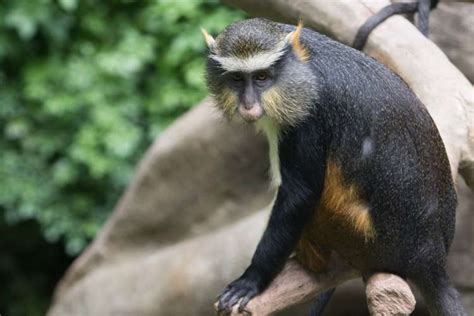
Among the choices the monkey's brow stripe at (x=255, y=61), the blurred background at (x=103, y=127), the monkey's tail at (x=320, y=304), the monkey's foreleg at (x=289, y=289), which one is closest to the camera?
the monkey's brow stripe at (x=255, y=61)

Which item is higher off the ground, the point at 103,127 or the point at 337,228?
→ the point at 337,228

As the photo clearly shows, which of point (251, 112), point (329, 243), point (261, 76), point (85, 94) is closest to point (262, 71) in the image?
point (261, 76)

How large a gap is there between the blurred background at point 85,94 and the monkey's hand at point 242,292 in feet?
9.63

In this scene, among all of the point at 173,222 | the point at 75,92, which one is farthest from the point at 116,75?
the point at 173,222

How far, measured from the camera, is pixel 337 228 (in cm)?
A: 329

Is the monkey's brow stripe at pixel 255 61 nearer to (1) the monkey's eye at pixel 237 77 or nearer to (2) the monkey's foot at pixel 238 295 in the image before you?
(1) the monkey's eye at pixel 237 77

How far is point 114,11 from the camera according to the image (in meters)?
6.59

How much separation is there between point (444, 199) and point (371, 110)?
1.39 feet

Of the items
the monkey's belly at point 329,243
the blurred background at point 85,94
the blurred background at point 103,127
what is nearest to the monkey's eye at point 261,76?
the monkey's belly at point 329,243

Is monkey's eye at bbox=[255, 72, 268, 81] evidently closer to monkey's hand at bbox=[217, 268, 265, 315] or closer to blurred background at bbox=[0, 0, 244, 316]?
monkey's hand at bbox=[217, 268, 265, 315]

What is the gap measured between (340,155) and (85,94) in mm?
3321

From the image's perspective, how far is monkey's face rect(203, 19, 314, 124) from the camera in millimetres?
3035

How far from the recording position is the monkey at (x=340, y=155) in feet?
10.2

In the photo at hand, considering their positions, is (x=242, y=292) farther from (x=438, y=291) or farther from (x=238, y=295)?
(x=438, y=291)
